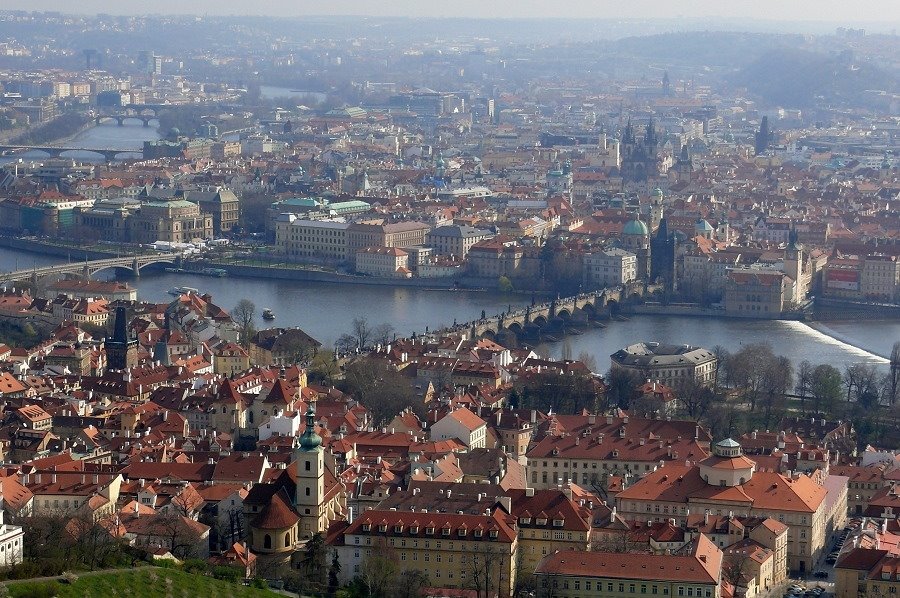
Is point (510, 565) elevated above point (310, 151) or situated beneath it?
elevated above

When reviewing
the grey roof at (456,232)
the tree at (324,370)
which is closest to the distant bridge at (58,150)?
the grey roof at (456,232)

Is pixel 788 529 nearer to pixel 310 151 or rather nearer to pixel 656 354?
pixel 656 354

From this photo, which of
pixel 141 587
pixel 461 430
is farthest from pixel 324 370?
pixel 141 587

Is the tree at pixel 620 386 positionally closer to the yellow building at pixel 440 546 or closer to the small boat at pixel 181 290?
the yellow building at pixel 440 546

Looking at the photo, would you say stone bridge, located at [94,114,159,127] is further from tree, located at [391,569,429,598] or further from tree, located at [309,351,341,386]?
tree, located at [391,569,429,598]

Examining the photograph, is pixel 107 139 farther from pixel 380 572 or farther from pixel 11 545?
pixel 11 545

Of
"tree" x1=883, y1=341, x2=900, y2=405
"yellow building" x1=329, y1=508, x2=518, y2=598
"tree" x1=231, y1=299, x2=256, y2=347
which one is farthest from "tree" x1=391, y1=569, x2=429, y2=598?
"tree" x1=231, y1=299, x2=256, y2=347

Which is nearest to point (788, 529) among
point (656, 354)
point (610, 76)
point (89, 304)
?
point (656, 354)
